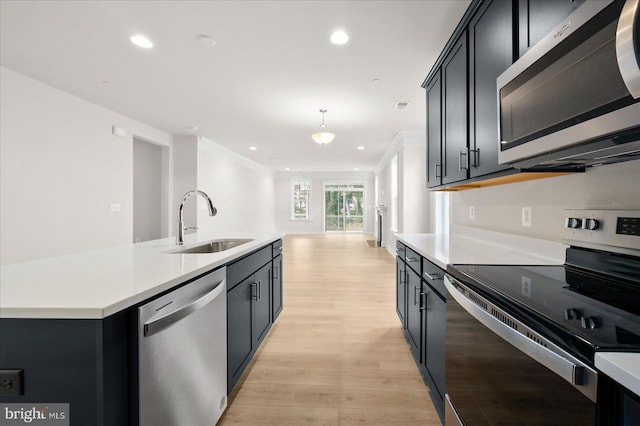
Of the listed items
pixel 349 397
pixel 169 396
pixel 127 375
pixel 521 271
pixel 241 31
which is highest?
pixel 241 31

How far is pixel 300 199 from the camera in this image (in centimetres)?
1342

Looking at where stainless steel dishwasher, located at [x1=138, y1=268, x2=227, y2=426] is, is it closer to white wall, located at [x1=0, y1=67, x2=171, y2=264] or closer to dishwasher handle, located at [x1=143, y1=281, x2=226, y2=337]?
dishwasher handle, located at [x1=143, y1=281, x2=226, y2=337]

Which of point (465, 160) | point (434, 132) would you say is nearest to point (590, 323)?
point (465, 160)

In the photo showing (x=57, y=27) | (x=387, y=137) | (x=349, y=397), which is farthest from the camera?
(x=387, y=137)

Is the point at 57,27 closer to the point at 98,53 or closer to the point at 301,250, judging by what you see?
the point at 98,53

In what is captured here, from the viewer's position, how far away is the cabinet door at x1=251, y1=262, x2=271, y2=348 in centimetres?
226

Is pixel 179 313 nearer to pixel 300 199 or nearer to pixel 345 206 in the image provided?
pixel 345 206

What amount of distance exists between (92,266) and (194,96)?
3364 millimetres

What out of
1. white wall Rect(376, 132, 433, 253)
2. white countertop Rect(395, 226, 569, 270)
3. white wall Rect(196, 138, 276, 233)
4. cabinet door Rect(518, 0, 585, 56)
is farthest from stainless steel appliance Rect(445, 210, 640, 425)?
white wall Rect(196, 138, 276, 233)

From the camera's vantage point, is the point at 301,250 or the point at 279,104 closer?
the point at 279,104

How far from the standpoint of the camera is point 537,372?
30.5 inches

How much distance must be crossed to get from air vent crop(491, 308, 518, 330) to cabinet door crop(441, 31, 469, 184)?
1.29 meters

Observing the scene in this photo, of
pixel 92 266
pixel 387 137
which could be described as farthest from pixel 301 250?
pixel 92 266

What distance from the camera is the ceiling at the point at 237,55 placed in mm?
2389
